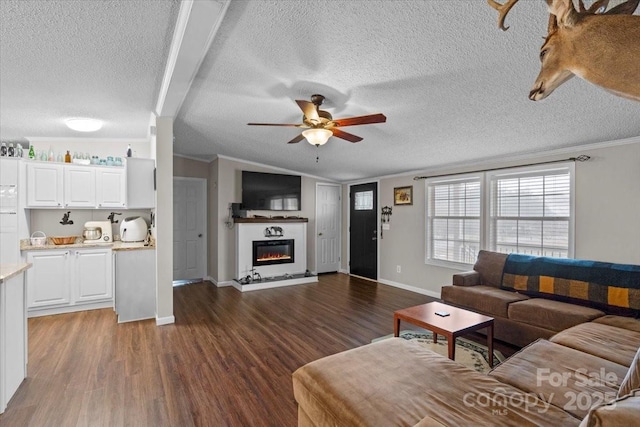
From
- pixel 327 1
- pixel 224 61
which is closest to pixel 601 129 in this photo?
pixel 327 1

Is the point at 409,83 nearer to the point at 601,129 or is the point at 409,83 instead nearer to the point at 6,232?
the point at 601,129

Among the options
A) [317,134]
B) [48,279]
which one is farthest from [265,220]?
[317,134]

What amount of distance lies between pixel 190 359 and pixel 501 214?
14.2 feet

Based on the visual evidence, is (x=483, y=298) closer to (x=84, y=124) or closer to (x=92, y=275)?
(x=92, y=275)

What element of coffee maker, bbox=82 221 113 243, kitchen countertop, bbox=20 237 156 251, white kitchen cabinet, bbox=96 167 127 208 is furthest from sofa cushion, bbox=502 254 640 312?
coffee maker, bbox=82 221 113 243

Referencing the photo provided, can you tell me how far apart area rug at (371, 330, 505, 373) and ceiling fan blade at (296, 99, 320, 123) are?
2492 mm

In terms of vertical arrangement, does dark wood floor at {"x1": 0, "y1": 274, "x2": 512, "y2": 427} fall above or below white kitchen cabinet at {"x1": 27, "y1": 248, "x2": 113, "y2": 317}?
below

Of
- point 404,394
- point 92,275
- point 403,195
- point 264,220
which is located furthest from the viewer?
point 264,220

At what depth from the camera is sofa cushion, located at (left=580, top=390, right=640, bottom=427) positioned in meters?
0.76

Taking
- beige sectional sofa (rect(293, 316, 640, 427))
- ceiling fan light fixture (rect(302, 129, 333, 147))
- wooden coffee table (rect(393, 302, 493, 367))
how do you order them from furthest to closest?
ceiling fan light fixture (rect(302, 129, 333, 147)), wooden coffee table (rect(393, 302, 493, 367)), beige sectional sofa (rect(293, 316, 640, 427))

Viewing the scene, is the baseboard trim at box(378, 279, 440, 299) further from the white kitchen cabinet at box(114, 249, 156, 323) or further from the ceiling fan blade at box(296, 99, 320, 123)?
the white kitchen cabinet at box(114, 249, 156, 323)

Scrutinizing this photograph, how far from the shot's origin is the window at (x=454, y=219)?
15.7 ft

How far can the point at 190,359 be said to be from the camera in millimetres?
2877

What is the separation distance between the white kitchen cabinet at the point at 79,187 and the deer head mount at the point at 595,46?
514 centimetres
